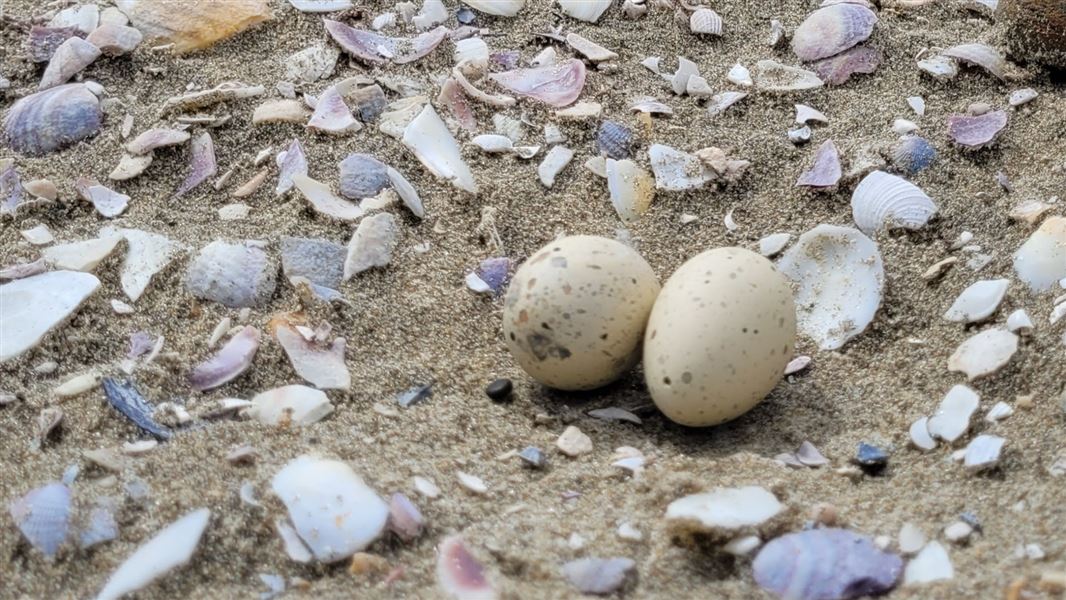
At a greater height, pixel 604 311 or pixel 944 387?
pixel 604 311

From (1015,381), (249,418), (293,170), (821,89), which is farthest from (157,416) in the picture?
(821,89)

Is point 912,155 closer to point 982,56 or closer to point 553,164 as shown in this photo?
point 982,56

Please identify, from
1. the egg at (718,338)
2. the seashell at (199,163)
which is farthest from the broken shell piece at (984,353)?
the seashell at (199,163)

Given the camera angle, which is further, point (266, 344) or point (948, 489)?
point (266, 344)

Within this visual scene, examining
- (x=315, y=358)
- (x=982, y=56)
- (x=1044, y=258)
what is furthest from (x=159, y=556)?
(x=982, y=56)

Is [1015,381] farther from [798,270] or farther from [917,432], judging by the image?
[798,270]
